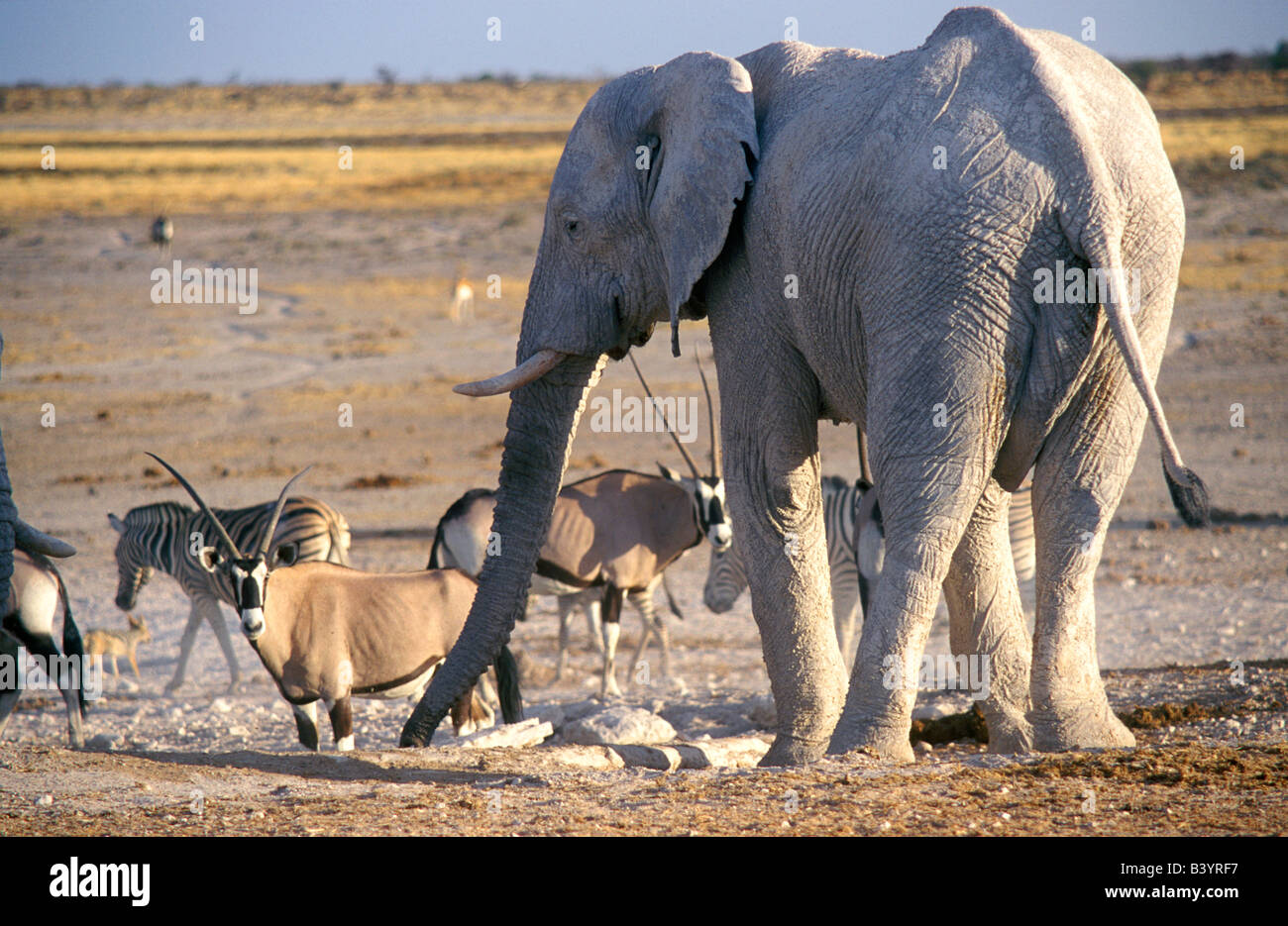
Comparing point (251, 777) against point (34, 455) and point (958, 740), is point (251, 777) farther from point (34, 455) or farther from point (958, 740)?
point (34, 455)

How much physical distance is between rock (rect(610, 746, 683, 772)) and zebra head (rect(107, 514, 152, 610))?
19.8 feet

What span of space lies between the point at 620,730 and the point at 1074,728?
2589 millimetres

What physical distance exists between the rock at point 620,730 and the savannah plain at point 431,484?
70 centimetres

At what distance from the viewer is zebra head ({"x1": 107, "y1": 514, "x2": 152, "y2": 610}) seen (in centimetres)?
1161

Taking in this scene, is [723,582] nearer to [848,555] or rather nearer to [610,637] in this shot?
[848,555]

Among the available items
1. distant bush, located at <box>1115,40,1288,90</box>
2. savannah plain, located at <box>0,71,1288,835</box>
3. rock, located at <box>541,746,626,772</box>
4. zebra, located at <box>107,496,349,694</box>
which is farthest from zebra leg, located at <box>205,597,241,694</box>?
distant bush, located at <box>1115,40,1288,90</box>

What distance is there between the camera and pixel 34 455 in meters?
18.0

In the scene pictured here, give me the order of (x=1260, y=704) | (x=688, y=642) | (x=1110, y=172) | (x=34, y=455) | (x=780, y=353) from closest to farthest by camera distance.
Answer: (x=1110, y=172) → (x=780, y=353) → (x=1260, y=704) → (x=688, y=642) → (x=34, y=455)

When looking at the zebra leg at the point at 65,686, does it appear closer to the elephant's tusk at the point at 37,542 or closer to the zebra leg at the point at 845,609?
the elephant's tusk at the point at 37,542

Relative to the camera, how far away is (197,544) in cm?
1102

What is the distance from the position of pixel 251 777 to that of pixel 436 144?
46.8 metres

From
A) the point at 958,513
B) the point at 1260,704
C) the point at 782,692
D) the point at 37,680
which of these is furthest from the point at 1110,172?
the point at 37,680
